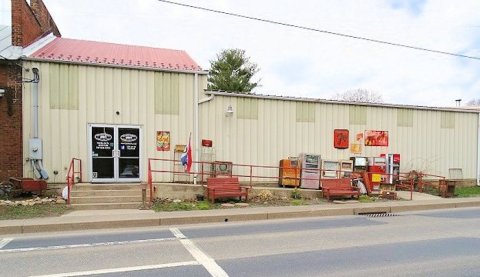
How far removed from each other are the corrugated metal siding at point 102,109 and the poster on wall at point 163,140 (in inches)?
6.2

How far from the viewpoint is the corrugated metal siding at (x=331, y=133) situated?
1455 centimetres

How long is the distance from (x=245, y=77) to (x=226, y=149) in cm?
2391

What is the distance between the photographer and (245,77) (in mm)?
37375

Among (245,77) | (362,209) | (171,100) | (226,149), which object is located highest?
(245,77)

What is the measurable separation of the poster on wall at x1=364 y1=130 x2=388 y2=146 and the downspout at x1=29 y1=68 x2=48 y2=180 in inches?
528

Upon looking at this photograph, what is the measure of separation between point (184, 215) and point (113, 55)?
8.05 metres

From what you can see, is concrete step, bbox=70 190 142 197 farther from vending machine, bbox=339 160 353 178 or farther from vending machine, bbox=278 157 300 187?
vending machine, bbox=339 160 353 178

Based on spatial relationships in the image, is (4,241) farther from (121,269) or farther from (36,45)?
(36,45)

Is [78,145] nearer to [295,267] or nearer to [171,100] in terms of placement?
[171,100]

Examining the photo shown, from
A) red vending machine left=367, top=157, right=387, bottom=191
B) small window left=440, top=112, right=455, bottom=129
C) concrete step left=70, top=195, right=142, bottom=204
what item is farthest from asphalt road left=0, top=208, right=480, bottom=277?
small window left=440, top=112, right=455, bottom=129

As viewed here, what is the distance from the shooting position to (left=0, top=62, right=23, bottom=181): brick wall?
12070 mm

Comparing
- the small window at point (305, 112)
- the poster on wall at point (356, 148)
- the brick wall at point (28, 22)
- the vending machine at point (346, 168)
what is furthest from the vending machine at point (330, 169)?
the brick wall at point (28, 22)

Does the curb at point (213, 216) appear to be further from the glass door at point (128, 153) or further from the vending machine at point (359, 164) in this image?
the glass door at point (128, 153)

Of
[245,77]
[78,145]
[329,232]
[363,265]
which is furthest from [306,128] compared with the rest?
[245,77]
